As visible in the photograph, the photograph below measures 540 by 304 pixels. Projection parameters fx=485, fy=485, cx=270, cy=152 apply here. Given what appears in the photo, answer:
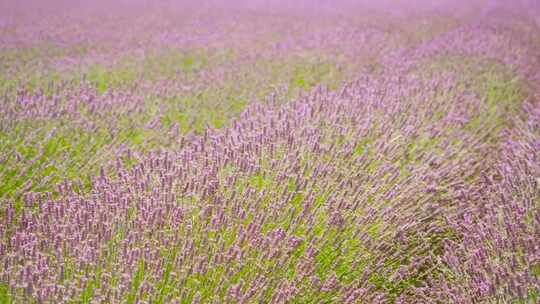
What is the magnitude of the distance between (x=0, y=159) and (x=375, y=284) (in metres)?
1.77

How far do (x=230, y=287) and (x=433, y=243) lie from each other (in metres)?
1.11

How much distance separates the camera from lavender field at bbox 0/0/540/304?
162 centimetres

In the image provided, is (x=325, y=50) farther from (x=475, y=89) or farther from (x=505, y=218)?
(x=505, y=218)

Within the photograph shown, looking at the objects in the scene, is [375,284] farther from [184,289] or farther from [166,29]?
[166,29]

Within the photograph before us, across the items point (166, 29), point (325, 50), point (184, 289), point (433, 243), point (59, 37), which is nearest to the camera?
point (184, 289)

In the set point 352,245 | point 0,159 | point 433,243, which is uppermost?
point 0,159

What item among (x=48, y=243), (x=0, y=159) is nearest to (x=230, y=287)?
(x=48, y=243)

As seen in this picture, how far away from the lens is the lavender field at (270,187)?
1.62 metres

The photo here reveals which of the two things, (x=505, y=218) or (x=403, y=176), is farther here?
(x=403, y=176)

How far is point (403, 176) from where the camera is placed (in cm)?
235

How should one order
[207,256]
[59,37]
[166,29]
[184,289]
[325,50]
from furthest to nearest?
1. [166,29]
2. [59,37]
3. [325,50]
4. [207,256]
5. [184,289]

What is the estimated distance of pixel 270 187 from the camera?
207cm

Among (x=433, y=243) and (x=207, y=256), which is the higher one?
(x=207, y=256)

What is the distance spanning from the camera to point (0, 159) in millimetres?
2250
